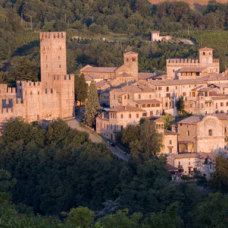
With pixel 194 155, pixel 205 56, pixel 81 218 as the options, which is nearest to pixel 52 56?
pixel 205 56

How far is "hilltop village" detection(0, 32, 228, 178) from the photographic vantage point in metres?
29.7

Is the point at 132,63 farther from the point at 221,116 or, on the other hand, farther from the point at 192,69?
the point at 221,116

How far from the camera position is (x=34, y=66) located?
37.4 metres

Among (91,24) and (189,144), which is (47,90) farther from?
(91,24)

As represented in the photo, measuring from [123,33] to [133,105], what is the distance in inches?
1038

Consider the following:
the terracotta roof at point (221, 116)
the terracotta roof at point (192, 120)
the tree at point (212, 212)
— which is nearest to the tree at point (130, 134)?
the terracotta roof at point (192, 120)

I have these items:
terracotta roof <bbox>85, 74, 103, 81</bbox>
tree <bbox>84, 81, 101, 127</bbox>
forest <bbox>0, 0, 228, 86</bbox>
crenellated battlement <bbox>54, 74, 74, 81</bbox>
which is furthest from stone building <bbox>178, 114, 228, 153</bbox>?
forest <bbox>0, 0, 228, 86</bbox>

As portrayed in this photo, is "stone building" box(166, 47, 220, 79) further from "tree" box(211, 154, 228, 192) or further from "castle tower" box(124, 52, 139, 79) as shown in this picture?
"tree" box(211, 154, 228, 192)

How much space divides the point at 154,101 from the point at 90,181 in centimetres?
522

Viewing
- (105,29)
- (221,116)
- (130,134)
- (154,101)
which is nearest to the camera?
(130,134)

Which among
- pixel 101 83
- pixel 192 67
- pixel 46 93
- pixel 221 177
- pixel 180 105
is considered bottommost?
pixel 221 177

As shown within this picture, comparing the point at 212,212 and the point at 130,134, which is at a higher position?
the point at 130,134

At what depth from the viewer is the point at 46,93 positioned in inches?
1302

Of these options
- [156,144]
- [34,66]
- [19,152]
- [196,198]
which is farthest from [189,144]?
[34,66]
